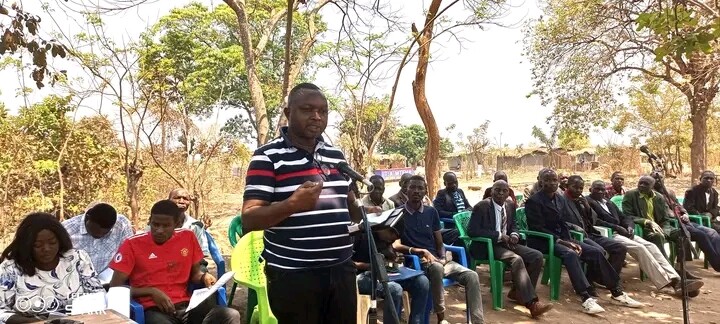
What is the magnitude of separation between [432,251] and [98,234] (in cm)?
267

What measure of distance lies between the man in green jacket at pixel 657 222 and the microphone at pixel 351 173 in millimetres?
5606

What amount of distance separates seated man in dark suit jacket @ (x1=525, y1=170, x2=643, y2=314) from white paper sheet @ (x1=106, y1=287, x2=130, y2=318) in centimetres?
411

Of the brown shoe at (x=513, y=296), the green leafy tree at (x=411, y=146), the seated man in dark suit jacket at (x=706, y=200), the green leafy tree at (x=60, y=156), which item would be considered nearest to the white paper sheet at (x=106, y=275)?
the green leafy tree at (x=60, y=156)

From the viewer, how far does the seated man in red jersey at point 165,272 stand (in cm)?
308

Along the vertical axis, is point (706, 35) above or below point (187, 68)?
below

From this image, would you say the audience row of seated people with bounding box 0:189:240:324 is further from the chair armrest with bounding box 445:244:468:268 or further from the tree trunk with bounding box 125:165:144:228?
the tree trunk with bounding box 125:165:144:228

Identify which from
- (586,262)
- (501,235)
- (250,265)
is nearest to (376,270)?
(250,265)

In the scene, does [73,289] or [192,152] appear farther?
[192,152]

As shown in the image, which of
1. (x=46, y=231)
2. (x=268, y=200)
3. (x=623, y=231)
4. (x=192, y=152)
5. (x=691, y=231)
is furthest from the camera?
(x=192, y=152)

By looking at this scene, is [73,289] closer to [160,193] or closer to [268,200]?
[268,200]

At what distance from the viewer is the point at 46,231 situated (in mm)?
2721

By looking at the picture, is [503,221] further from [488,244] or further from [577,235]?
[577,235]

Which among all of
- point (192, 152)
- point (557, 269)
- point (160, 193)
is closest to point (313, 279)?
point (557, 269)

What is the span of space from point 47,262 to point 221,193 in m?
11.1
